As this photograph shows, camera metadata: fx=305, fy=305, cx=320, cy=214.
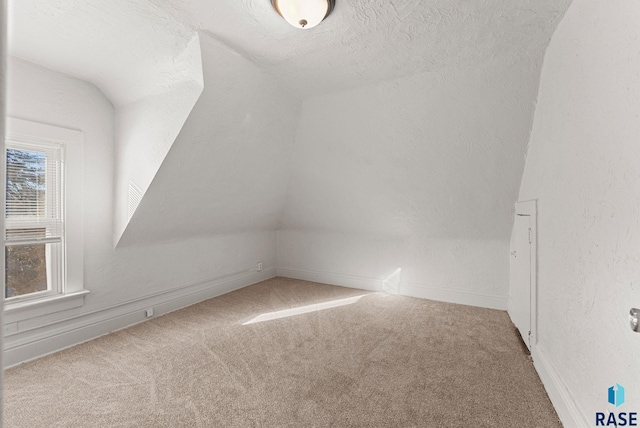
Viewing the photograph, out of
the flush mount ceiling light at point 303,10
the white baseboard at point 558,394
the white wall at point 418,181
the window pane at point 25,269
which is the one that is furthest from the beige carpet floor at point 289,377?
the flush mount ceiling light at point 303,10

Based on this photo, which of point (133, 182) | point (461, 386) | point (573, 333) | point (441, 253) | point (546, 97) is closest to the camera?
point (573, 333)

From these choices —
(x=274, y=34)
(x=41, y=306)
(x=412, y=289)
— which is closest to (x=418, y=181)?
(x=412, y=289)

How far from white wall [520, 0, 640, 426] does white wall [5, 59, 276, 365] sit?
3.21 meters

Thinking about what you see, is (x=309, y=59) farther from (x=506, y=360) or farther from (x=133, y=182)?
(x=506, y=360)

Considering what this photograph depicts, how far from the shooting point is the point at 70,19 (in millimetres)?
1700

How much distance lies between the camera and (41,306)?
222cm

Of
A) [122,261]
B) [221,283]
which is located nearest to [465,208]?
[221,283]

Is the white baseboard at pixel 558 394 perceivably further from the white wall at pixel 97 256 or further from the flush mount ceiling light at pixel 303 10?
the white wall at pixel 97 256

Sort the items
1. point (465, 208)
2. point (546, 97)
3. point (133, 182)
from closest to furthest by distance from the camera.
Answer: point (546, 97)
point (133, 182)
point (465, 208)

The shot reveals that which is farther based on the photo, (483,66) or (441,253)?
(441,253)

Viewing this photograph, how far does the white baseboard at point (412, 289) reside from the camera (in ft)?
11.0

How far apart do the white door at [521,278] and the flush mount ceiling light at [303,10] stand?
2.05m

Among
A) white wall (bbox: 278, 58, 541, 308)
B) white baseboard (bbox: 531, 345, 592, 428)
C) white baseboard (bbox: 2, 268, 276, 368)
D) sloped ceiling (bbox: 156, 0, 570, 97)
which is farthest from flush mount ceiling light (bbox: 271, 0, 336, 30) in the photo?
white baseboard (bbox: 531, 345, 592, 428)

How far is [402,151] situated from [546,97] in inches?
46.4
